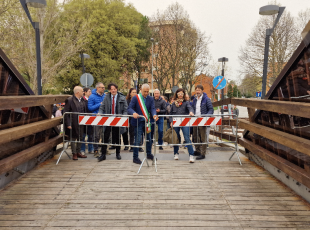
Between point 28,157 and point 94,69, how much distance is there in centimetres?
2797

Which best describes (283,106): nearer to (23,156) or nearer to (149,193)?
(149,193)

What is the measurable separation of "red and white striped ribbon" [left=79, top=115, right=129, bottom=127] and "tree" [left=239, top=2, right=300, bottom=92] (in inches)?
867

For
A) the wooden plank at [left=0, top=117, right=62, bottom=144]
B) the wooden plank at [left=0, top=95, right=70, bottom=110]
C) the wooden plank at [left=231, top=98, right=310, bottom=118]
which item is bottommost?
the wooden plank at [left=0, top=117, right=62, bottom=144]

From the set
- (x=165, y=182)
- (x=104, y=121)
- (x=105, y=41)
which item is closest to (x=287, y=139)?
(x=165, y=182)

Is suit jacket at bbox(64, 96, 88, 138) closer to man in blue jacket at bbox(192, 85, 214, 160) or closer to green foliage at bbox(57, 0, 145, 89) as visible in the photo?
man in blue jacket at bbox(192, 85, 214, 160)

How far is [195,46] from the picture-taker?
2906 centimetres

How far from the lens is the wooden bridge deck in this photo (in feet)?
11.5

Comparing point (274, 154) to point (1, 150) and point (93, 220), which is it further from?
point (1, 150)

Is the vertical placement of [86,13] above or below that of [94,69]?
above

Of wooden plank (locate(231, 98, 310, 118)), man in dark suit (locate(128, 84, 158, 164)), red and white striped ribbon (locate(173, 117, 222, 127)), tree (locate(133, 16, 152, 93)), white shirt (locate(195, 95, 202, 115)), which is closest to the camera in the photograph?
wooden plank (locate(231, 98, 310, 118))

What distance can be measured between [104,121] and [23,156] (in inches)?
81.8

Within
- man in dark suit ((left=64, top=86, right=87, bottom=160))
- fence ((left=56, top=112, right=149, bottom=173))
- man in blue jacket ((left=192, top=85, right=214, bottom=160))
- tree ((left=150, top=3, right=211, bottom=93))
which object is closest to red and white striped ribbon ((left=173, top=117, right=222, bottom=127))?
man in blue jacket ((left=192, top=85, right=214, bottom=160))

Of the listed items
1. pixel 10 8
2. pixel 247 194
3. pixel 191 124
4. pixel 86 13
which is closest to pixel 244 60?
pixel 86 13

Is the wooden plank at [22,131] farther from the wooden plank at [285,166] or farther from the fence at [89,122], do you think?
the wooden plank at [285,166]
